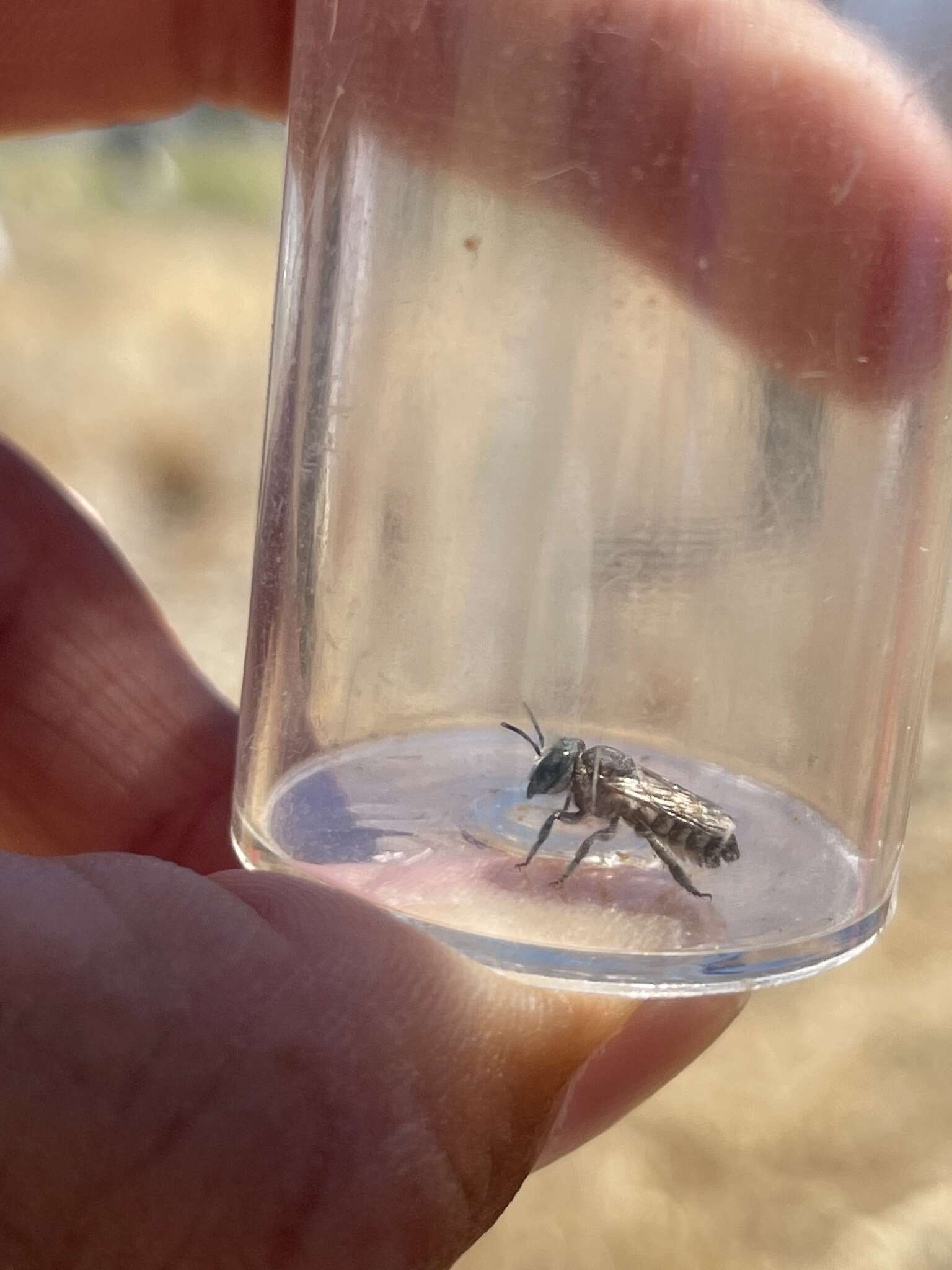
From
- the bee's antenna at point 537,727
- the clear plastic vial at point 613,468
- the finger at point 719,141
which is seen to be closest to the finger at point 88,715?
the clear plastic vial at point 613,468

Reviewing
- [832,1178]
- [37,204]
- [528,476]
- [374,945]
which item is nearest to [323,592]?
[528,476]

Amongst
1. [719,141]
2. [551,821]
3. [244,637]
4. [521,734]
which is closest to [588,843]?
[551,821]

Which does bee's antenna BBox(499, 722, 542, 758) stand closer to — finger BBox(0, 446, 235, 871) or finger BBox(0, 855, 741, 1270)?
finger BBox(0, 855, 741, 1270)

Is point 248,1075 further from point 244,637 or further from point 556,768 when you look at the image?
point 244,637

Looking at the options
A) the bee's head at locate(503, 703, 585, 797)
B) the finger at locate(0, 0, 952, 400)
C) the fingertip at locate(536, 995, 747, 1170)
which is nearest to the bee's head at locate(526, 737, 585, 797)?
the bee's head at locate(503, 703, 585, 797)

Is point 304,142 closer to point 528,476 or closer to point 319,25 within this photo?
point 319,25
